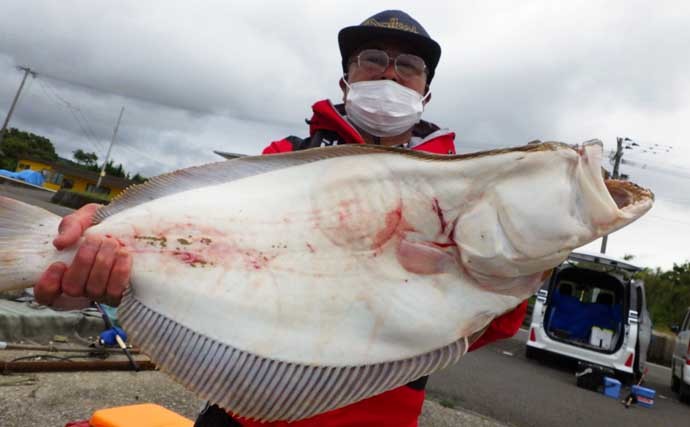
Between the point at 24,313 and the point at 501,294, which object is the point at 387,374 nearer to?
the point at 501,294

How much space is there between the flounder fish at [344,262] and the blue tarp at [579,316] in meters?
8.92

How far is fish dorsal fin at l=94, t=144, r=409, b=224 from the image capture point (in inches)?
57.2

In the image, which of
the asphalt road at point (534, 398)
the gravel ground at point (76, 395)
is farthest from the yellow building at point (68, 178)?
the gravel ground at point (76, 395)

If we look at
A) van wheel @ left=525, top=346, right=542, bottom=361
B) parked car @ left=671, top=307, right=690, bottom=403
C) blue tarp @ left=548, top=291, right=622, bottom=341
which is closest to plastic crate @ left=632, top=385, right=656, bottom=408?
parked car @ left=671, top=307, right=690, bottom=403

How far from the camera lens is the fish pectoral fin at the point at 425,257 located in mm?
1334

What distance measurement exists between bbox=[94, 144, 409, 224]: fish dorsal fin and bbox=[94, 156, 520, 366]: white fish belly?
31 mm

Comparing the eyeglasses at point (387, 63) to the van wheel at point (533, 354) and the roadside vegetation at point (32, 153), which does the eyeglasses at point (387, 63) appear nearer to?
the van wheel at point (533, 354)

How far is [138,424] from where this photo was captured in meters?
2.51

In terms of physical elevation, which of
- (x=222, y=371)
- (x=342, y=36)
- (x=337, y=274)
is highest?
(x=342, y=36)

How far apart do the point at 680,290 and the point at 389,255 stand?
20.6 meters

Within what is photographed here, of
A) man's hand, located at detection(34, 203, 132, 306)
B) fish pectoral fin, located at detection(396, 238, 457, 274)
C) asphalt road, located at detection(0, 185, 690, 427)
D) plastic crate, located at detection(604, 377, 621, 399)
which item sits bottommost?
asphalt road, located at detection(0, 185, 690, 427)

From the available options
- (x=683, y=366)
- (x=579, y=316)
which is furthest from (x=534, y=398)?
(x=683, y=366)

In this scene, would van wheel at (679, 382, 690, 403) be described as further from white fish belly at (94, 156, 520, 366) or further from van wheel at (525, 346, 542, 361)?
white fish belly at (94, 156, 520, 366)

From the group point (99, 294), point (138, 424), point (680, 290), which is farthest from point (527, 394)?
point (680, 290)
